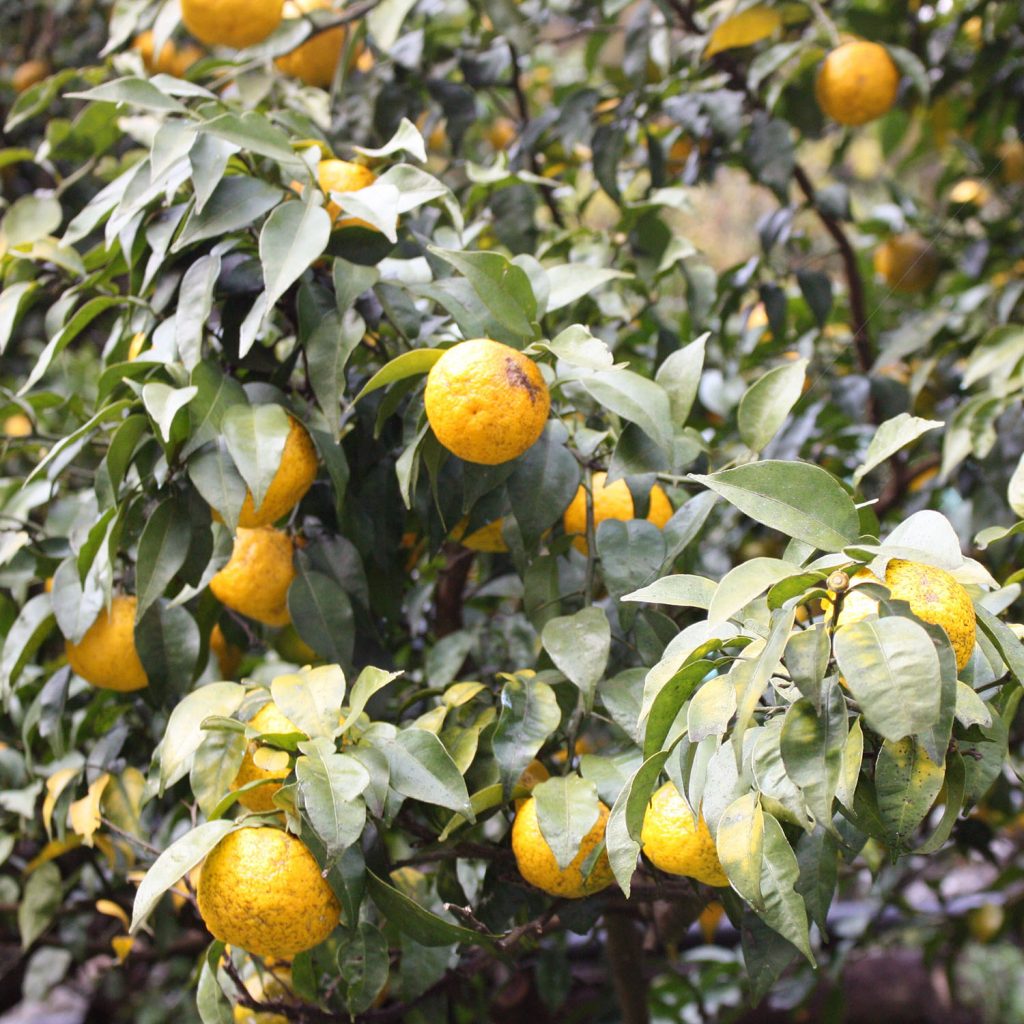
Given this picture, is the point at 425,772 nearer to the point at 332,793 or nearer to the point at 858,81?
the point at 332,793

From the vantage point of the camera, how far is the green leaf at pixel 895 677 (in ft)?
1.50

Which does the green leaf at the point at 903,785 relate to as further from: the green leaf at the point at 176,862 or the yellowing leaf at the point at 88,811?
the yellowing leaf at the point at 88,811

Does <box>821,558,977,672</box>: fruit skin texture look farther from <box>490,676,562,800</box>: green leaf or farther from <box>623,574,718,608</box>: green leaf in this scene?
<box>490,676,562,800</box>: green leaf

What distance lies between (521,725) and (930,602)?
28 cm

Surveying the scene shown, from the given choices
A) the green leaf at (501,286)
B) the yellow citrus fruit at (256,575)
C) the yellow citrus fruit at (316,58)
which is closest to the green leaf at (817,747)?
the green leaf at (501,286)

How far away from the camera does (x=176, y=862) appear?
60 cm

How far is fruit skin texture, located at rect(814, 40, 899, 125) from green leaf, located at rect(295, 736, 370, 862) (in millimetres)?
952

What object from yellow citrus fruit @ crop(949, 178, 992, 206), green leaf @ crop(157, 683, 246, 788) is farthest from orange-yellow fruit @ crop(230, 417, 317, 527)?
yellow citrus fruit @ crop(949, 178, 992, 206)

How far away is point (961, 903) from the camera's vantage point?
6.10 feet

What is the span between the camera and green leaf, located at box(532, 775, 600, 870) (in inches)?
25.0

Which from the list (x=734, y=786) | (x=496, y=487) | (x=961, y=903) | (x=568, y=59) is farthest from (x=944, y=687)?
(x=568, y=59)

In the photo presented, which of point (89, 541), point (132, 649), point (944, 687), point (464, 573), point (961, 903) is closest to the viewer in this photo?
point (944, 687)

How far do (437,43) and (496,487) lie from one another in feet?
2.79

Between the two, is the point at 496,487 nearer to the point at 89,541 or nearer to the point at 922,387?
the point at 89,541
